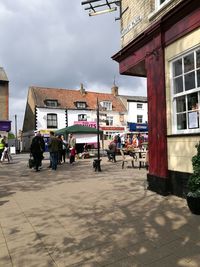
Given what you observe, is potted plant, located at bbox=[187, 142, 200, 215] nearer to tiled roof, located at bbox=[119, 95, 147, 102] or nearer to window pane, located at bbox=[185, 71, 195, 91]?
window pane, located at bbox=[185, 71, 195, 91]

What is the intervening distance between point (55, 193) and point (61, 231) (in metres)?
3.19

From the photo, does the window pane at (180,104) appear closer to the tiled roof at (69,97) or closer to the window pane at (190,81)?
the window pane at (190,81)

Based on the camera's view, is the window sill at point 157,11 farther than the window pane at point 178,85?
Yes

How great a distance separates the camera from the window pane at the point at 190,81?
22.7ft

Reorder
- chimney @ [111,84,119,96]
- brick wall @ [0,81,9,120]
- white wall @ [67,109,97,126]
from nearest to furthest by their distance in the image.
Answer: brick wall @ [0,81,9,120] < white wall @ [67,109,97,126] < chimney @ [111,84,119,96]

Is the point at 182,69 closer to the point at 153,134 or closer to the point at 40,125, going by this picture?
the point at 153,134

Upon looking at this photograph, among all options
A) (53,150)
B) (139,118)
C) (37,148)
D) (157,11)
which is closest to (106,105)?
(139,118)

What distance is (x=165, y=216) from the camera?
556 cm

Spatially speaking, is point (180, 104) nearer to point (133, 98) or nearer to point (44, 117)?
point (44, 117)

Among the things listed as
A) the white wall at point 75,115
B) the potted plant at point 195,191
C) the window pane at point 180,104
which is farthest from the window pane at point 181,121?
the white wall at point 75,115

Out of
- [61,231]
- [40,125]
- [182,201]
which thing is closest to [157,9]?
[182,201]

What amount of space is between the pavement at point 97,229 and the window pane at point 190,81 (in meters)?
2.55

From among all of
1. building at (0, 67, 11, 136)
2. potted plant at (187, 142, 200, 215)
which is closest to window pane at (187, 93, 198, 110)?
potted plant at (187, 142, 200, 215)

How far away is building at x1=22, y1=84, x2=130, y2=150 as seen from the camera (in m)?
48.2
